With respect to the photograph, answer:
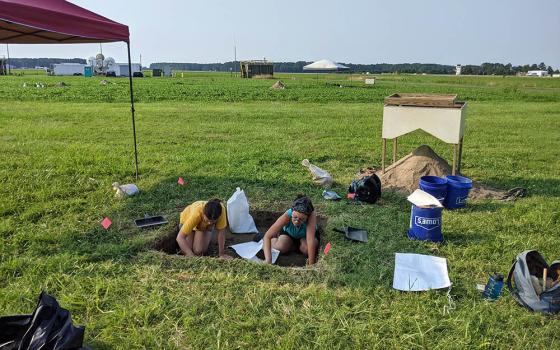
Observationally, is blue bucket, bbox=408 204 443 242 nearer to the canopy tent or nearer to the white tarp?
the canopy tent

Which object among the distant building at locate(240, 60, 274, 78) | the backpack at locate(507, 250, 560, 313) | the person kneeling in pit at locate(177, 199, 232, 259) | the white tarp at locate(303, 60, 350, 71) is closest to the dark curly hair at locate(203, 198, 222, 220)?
the person kneeling in pit at locate(177, 199, 232, 259)

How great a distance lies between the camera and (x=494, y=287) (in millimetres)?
3576

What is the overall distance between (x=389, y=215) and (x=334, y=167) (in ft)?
8.85

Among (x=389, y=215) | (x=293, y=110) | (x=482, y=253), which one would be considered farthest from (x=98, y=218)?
(x=293, y=110)

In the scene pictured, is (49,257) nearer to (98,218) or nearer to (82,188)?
(98,218)

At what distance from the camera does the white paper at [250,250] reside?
472cm

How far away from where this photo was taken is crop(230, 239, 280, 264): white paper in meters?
4.72

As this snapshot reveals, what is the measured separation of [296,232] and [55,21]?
11.5ft

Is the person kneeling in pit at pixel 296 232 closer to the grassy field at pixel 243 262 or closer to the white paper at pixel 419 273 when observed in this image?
the grassy field at pixel 243 262

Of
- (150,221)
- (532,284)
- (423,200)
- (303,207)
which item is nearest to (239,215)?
(150,221)

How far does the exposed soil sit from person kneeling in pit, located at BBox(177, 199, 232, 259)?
0.70 feet

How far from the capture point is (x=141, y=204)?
18.9 feet

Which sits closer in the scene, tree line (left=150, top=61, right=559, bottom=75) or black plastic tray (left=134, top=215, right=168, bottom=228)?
black plastic tray (left=134, top=215, right=168, bottom=228)

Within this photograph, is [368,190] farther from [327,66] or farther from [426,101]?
[327,66]
